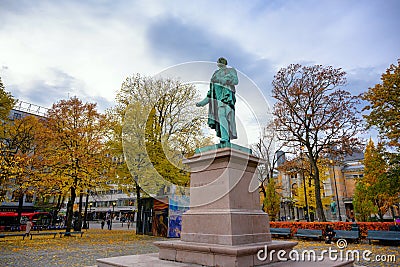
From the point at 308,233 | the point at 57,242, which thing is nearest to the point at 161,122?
the point at 57,242

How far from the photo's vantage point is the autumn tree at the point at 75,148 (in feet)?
67.2

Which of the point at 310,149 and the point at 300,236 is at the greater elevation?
the point at 310,149

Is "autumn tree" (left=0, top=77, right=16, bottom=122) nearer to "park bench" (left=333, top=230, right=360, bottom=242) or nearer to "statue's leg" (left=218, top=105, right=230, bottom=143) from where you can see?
"statue's leg" (left=218, top=105, right=230, bottom=143)

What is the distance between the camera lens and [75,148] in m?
21.2

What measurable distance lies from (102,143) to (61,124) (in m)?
3.57

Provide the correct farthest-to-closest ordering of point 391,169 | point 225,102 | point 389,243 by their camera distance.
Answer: point 391,169, point 389,243, point 225,102

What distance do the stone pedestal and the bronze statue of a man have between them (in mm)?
976

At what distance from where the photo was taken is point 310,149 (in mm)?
23797

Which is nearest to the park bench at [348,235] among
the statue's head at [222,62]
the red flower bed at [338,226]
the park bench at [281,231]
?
the red flower bed at [338,226]

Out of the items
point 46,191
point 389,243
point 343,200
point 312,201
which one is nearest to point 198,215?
point 389,243

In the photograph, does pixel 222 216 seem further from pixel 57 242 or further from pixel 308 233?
pixel 308 233

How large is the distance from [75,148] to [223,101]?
1655 cm

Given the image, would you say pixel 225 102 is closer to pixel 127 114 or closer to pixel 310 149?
pixel 127 114

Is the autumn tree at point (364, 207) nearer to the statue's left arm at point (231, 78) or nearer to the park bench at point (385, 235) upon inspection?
the park bench at point (385, 235)
